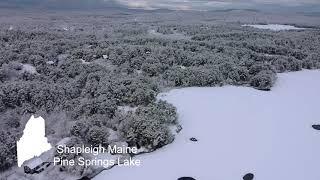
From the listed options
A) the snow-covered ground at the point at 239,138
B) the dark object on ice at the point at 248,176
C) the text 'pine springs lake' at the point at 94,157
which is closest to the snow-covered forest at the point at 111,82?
the text 'pine springs lake' at the point at 94,157

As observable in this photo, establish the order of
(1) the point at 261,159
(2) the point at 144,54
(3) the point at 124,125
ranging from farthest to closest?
(2) the point at 144,54, (3) the point at 124,125, (1) the point at 261,159

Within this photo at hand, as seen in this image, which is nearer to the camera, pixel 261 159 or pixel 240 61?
pixel 261 159

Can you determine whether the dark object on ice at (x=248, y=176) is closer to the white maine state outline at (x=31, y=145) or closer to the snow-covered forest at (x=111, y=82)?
the snow-covered forest at (x=111, y=82)

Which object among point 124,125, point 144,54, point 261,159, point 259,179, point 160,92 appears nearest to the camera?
point 259,179

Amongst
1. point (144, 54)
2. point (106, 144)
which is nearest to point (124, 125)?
point (106, 144)

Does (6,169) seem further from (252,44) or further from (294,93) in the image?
(252,44)

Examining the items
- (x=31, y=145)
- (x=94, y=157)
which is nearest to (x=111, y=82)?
(x=94, y=157)

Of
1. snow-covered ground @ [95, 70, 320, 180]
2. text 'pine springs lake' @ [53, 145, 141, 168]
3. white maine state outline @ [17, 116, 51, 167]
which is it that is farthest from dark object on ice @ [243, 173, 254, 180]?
white maine state outline @ [17, 116, 51, 167]
